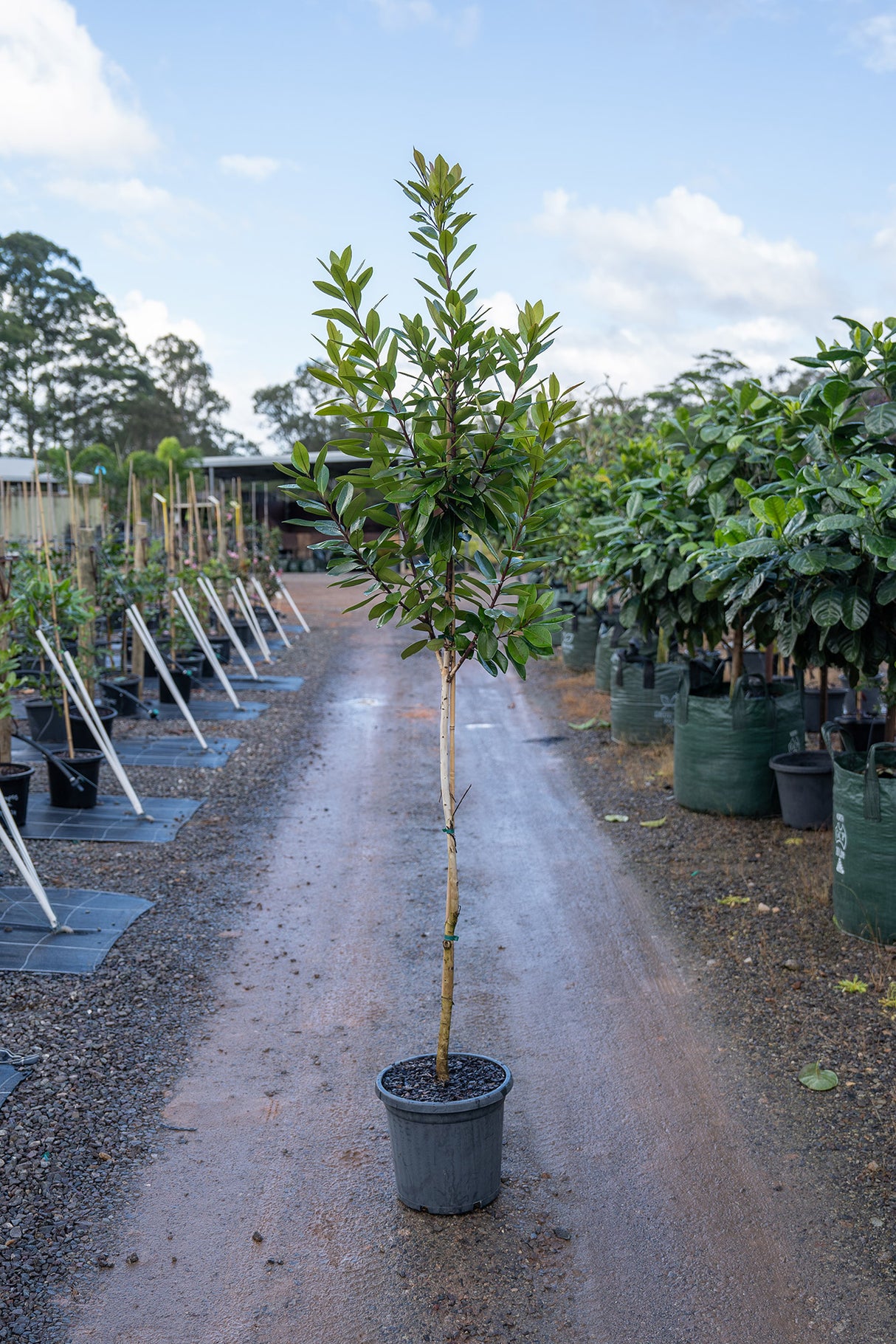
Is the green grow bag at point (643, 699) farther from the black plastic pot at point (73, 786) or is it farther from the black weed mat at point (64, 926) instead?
the black weed mat at point (64, 926)

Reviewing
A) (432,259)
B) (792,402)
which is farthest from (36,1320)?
(792,402)

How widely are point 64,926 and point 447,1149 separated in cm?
270

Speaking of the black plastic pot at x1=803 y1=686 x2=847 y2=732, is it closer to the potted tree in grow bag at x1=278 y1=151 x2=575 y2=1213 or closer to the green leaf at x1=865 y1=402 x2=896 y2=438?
the green leaf at x1=865 y1=402 x2=896 y2=438

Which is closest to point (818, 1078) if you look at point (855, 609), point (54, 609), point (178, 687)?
point (855, 609)

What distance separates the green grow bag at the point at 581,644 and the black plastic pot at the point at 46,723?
6944 millimetres

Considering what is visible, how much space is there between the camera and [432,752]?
9.64m

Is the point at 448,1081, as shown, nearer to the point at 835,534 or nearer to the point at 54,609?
the point at 835,534

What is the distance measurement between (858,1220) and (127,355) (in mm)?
46305

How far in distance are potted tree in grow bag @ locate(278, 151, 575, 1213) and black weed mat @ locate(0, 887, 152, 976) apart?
213 cm

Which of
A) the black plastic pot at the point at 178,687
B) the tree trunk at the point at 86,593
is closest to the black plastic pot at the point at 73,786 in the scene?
the tree trunk at the point at 86,593

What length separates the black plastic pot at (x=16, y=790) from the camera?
645 centimetres

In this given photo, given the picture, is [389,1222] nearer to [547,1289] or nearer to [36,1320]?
[547,1289]

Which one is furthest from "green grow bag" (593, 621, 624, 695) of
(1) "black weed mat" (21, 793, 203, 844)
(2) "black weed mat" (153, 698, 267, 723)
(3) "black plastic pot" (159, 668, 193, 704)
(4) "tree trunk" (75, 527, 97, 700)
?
(1) "black weed mat" (21, 793, 203, 844)

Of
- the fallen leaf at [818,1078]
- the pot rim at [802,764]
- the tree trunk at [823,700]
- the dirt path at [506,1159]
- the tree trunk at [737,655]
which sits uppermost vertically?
the tree trunk at [737,655]
